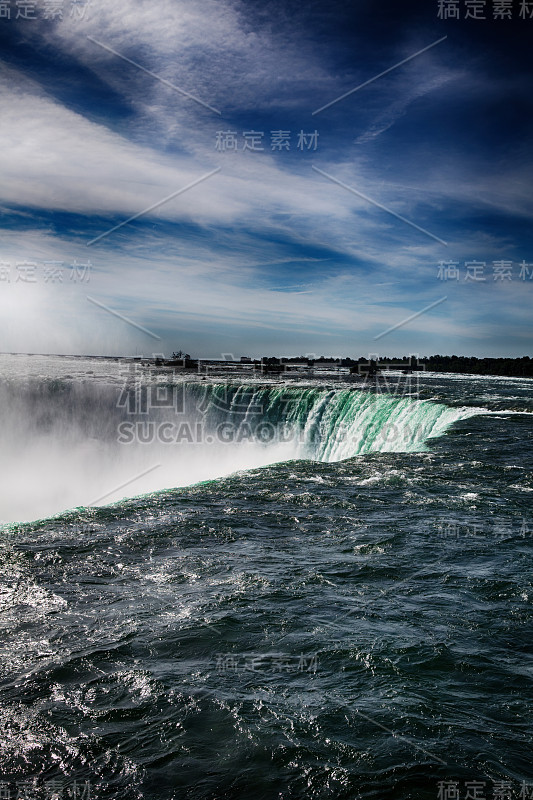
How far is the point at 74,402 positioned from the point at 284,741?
101 ft

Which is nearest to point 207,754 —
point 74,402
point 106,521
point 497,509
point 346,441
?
point 106,521

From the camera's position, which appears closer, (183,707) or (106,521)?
(183,707)

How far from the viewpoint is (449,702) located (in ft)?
14.2

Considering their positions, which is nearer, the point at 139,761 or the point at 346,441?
the point at 139,761

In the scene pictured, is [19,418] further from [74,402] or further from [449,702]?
[449,702]

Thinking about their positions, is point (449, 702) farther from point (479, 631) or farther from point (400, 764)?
point (479, 631)

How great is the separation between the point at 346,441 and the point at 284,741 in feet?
58.8

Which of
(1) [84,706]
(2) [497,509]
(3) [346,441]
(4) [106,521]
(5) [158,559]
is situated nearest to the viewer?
(1) [84,706]

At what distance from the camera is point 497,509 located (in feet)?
30.8

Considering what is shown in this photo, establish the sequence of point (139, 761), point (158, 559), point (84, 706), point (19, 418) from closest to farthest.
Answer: point (139, 761) < point (84, 706) < point (158, 559) < point (19, 418)

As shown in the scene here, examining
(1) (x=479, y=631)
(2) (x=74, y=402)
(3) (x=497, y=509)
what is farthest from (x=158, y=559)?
(2) (x=74, y=402)

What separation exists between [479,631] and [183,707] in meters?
3.13

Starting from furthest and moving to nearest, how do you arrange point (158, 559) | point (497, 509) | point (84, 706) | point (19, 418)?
1. point (19, 418)
2. point (497, 509)
3. point (158, 559)
4. point (84, 706)

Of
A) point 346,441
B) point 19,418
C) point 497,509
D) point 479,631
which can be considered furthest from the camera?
point 19,418
